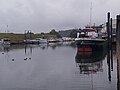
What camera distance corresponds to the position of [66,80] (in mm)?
36312

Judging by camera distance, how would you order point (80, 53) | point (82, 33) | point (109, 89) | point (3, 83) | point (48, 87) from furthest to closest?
point (82, 33) → point (80, 53) → point (3, 83) → point (48, 87) → point (109, 89)

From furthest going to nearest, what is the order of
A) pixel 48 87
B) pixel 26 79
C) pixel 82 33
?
1. pixel 82 33
2. pixel 26 79
3. pixel 48 87

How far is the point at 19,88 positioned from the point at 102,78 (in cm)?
1011

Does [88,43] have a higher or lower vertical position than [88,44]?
higher

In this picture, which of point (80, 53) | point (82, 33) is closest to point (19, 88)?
point (80, 53)

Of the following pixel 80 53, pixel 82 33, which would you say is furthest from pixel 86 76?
pixel 82 33

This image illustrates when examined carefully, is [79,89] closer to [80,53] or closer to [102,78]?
[102,78]

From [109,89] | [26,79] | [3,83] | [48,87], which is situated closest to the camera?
[109,89]

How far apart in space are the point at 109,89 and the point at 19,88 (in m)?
8.40

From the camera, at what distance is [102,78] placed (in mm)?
37188

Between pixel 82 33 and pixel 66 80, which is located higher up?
pixel 82 33

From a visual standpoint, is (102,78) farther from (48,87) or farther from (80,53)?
(80,53)

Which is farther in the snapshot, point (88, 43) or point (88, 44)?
point (88, 44)

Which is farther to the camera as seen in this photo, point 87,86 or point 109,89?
point 87,86
